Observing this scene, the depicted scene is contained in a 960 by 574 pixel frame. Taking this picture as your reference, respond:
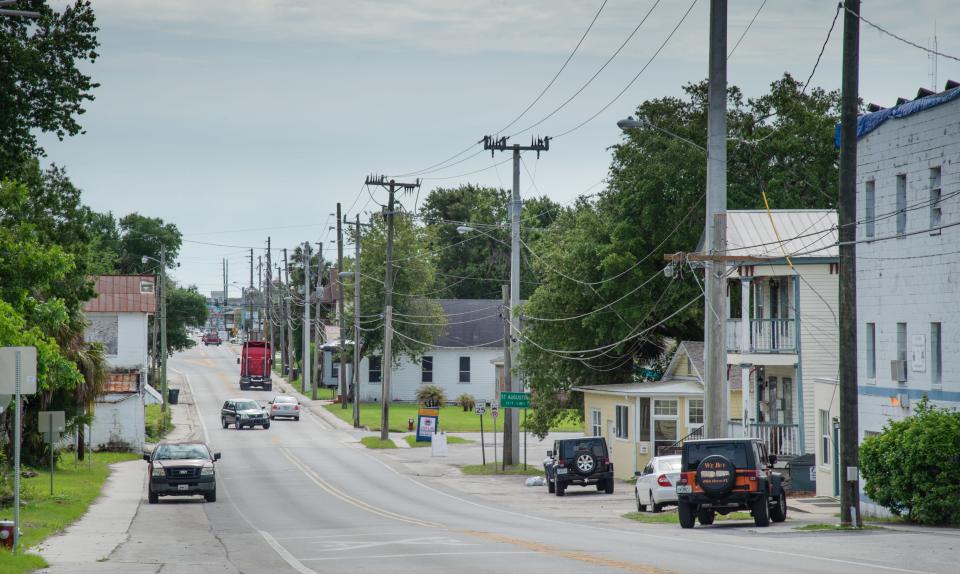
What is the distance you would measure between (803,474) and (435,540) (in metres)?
17.4

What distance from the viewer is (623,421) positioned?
46.4 metres

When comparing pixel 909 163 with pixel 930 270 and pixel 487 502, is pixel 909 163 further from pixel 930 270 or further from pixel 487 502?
pixel 487 502

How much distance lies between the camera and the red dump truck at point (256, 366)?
10138cm

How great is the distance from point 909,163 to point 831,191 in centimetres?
2333

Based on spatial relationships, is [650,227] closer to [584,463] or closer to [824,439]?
[584,463]

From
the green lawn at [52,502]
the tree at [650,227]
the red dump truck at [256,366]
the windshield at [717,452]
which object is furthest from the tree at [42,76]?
the red dump truck at [256,366]

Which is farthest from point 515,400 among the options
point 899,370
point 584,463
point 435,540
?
point 435,540

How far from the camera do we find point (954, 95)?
2612 centimetres

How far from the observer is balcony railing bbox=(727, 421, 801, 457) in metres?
38.3

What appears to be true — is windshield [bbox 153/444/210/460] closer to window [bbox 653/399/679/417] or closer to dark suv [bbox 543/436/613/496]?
dark suv [bbox 543/436/613/496]

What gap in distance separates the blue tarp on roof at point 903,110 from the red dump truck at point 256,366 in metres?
76.6

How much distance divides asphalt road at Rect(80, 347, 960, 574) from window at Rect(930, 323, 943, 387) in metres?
4.72

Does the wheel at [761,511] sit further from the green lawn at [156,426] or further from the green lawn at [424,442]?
the green lawn at [156,426]

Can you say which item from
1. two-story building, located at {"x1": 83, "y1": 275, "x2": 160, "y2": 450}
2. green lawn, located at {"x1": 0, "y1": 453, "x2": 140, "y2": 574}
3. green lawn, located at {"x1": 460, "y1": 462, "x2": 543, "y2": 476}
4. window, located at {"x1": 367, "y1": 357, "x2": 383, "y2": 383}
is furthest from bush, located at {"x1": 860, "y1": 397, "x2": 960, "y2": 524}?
window, located at {"x1": 367, "y1": 357, "x2": 383, "y2": 383}
